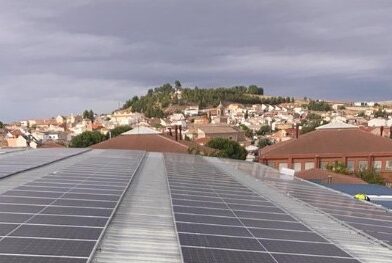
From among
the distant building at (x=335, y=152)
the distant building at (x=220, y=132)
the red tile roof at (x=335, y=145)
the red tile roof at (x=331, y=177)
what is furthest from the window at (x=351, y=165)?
the distant building at (x=220, y=132)

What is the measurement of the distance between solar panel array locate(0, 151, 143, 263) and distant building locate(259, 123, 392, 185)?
2007 inches

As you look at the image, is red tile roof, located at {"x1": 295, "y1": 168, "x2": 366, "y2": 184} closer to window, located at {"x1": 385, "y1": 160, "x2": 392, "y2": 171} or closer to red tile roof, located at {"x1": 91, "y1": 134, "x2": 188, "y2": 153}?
red tile roof, located at {"x1": 91, "y1": 134, "x2": 188, "y2": 153}

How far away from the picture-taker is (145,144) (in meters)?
69.5

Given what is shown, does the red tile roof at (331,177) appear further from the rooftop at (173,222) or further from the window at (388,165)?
the rooftop at (173,222)

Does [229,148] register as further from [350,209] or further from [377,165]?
[350,209]

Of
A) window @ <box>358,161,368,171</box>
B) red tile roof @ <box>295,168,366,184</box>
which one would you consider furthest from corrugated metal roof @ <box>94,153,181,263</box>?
window @ <box>358,161,368,171</box>

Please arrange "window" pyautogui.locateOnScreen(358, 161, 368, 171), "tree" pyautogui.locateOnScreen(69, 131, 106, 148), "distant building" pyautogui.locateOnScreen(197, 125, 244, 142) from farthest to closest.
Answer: "distant building" pyautogui.locateOnScreen(197, 125, 244, 142), "tree" pyautogui.locateOnScreen(69, 131, 106, 148), "window" pyautogui.locateOnScreen(358, 161, 368, 171)

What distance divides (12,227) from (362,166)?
64234mm

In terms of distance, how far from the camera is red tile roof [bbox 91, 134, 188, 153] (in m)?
68.0

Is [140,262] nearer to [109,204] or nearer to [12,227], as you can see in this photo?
[12,227]

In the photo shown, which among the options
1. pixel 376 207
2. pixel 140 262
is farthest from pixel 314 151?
pixel 140 262

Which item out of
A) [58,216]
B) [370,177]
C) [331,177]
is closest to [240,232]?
[58,216]

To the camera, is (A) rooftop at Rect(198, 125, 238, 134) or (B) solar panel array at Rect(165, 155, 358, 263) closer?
(B) solar panel array at Rect(165, 155, 358, 263)

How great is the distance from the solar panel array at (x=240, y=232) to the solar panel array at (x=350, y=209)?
7.67ft
